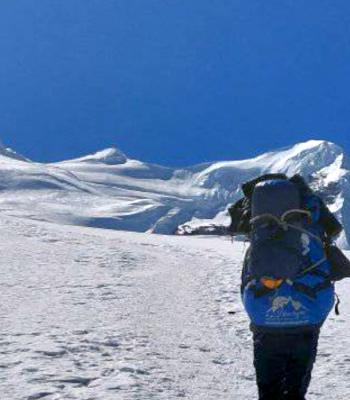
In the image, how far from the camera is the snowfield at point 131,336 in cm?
718

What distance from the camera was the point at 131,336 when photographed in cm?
936

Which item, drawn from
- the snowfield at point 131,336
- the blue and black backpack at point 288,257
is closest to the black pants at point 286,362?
the blue and black backpack at point 288,257

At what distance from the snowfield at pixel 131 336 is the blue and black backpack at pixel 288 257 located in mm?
2086

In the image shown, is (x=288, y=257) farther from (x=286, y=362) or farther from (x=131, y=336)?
(x=131, y=336)

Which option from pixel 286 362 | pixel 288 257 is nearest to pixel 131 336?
pixel 286 362

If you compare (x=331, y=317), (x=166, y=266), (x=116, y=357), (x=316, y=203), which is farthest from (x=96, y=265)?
(x=316, y=203)

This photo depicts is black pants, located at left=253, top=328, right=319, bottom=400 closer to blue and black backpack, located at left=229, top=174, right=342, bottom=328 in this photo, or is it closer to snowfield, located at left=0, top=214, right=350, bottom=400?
blue and black backpack, located at left=229, top=174, right=342, bottom=328

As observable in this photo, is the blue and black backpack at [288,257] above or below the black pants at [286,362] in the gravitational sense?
above

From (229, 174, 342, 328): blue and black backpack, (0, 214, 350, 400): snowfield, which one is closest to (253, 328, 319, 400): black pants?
(229, 174, 342, 328): blue and black backpack

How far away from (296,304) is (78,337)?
175 inches

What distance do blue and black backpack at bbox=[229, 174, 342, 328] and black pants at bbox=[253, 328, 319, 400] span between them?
96 millimetres

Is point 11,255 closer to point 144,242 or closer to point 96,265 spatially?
point 96,265

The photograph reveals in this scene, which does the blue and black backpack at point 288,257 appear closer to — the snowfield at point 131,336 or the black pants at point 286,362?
the black pants at point 286,362

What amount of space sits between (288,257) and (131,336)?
4503 mm
